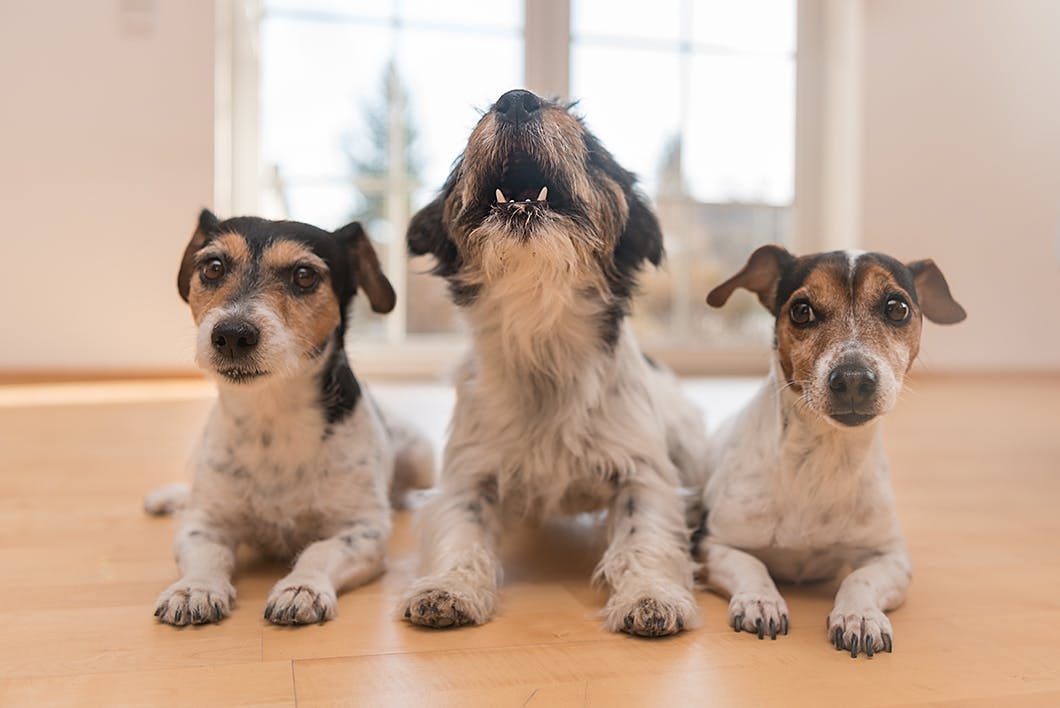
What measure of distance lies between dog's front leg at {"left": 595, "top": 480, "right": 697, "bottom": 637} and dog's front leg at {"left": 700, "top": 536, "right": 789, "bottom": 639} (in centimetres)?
6

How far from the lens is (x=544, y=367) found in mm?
2172

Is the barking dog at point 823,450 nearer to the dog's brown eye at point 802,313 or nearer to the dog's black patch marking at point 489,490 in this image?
the dog's brown eye at point 802,313

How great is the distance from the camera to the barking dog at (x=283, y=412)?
76.2 inches

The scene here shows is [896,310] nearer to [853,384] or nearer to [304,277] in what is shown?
[853,384]

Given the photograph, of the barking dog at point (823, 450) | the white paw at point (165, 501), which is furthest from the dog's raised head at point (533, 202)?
the white paw at point (165, 501)

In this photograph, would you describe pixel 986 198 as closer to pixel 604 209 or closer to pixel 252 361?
pixel 604 209

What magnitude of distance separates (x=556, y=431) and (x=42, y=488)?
1.84 metres

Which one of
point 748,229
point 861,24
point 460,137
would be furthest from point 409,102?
point 460,137

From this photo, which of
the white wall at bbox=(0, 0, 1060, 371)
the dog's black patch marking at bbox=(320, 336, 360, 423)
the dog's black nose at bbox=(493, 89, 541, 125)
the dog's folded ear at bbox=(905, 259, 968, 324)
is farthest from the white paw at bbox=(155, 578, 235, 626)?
the white wall at bbox=(0, 0, 1060, 371)

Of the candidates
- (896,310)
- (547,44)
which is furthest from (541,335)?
(547,44)

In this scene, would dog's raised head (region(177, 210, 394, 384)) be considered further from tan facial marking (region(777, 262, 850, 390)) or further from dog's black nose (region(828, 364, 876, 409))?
dog's black nose (region(828, 364, 876, 409))

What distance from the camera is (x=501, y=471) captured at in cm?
218

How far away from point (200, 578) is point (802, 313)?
4.30 ft

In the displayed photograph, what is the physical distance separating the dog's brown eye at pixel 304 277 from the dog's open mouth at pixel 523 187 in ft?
1.45
